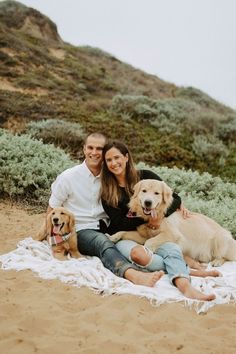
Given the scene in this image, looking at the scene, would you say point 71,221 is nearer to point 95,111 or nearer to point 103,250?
point 103,250

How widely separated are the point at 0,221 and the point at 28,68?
14.1 metres

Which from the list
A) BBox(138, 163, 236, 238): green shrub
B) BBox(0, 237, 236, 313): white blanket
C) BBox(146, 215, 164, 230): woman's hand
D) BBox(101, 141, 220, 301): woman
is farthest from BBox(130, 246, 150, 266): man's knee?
BBox(138, 163, 236, 238): green shrub

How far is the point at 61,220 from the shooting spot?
5.02 metres

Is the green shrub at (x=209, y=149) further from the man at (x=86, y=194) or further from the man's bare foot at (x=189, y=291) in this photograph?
the man's bare foot at (x=189, y=291)

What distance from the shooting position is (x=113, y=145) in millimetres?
5121

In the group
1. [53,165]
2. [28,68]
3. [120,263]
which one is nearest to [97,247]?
[120,263]

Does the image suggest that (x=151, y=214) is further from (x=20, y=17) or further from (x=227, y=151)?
(x=20, y=17)

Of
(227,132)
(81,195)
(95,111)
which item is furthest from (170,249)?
(227,132)

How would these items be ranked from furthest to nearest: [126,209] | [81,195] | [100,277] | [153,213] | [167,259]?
[81,195], [126,209], [153,213], [167,259], [100,277]

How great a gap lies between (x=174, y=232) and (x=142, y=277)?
93cm

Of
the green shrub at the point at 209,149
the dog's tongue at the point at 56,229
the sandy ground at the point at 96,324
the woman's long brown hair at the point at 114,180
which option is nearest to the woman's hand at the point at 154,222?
the woman's long brown hair at the point at 114,180

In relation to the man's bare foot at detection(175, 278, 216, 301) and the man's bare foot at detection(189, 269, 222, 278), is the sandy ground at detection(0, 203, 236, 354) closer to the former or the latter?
the man's bare foot at detection(175, 278, 216, 301)

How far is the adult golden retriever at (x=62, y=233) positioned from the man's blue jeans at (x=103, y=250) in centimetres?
9

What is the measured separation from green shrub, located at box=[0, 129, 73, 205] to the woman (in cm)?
297
